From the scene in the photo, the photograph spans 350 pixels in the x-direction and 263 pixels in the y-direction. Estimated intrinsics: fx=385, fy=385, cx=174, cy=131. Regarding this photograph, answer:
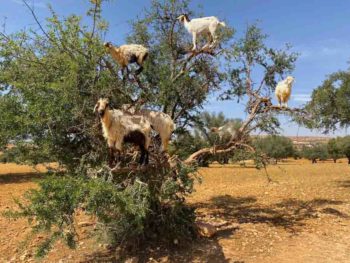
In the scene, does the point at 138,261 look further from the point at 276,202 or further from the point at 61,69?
the point at 276,202

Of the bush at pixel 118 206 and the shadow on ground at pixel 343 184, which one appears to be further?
the shadow on ground at pixel 343 184

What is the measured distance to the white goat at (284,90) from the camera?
898 cm

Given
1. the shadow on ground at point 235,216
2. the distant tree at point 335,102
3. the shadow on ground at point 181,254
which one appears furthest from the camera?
the distant tree at point 335,102

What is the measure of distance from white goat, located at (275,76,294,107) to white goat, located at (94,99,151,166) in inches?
151

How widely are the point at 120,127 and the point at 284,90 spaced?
4404 millimetres

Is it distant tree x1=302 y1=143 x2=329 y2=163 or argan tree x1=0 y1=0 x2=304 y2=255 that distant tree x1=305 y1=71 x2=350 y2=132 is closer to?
argan tree x1=0 y1=0 x2=304 y2=255

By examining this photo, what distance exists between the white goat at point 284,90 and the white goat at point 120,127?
3825mm

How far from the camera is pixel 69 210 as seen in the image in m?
5.88

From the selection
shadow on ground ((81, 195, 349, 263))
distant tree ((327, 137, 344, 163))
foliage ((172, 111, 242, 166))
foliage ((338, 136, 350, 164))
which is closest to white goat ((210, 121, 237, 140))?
foliage ((172, 111, 242, 166))

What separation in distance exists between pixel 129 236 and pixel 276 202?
21.5 feet

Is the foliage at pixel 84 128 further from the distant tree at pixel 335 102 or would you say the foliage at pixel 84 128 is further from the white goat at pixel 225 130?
the distant tree at pixel 335 102

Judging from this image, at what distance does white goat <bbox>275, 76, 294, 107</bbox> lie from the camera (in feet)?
29.5

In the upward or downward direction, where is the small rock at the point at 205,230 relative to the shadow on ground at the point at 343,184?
downward

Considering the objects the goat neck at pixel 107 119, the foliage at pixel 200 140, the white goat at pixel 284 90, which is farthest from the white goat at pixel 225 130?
the goat neck at pixel 107 119
